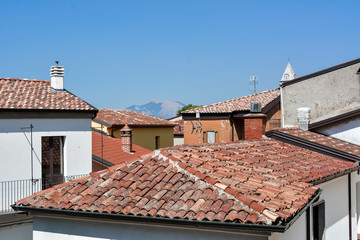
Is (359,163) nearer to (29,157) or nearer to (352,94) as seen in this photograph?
(352,94)

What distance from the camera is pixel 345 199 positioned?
10.4 metres

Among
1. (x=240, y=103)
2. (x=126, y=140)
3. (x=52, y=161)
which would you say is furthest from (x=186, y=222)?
(x=240, y=103)

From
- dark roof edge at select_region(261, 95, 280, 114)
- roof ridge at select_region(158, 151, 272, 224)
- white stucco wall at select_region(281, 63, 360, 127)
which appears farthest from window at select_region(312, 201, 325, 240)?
dark roof edge at select_region(261, 95, 280, 114)

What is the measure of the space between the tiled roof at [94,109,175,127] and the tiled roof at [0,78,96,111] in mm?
11648

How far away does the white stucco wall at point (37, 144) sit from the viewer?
48.2ft

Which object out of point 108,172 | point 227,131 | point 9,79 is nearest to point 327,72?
point 108,172

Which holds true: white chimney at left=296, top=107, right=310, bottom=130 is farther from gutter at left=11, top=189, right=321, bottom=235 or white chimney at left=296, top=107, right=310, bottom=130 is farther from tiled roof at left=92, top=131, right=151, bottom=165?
tiled roof at left=92, top=131, right=151, bottom=165

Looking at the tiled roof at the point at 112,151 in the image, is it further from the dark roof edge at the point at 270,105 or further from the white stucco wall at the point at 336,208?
the white stucco wall at the point at 336,208

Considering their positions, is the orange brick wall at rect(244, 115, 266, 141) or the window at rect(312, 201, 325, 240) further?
the orange brick wall at rect(244, 115, 266, 141)

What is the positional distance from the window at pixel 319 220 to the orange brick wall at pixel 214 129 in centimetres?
2100

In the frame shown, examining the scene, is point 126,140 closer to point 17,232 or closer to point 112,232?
point 17,232

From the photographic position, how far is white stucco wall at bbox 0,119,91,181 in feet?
48.2

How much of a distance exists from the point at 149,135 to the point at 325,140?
23.6m

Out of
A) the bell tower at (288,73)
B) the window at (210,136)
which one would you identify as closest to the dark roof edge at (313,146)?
the window at (210,136)
